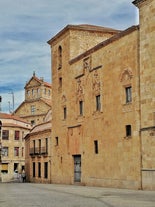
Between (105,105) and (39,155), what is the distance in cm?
1648

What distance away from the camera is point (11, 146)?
71500mm

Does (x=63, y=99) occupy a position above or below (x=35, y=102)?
below

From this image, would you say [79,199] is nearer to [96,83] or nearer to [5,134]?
[96,83]

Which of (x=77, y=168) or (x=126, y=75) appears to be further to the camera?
(x=77, y=168)

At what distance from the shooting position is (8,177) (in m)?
67.1

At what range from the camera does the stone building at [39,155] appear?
140 feet

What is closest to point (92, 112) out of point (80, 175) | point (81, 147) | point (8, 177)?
point (81, 147)

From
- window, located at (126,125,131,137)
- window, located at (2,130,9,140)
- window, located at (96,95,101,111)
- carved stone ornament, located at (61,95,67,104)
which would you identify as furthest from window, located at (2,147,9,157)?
window, located at (126,125,131,137)

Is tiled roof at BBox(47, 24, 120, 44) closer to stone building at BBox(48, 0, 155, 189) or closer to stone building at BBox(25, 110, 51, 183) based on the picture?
stone building at BBox(48, 0, 155, 189)

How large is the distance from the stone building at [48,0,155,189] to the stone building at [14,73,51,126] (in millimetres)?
44705

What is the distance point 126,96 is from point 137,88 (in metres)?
1.69

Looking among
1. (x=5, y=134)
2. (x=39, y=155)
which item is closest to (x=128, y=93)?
(x=39, y=155)

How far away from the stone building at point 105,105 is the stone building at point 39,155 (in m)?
2.20

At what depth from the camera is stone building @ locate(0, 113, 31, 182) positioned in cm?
7012
